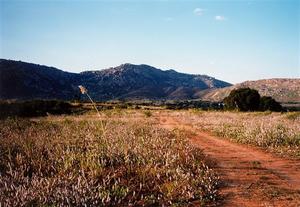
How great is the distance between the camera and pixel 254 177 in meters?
9.42

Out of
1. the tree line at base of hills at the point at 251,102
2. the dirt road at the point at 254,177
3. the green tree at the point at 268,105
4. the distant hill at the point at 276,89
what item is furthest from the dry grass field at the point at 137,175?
the distant hill at the point at 276,89

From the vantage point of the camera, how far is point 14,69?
138m

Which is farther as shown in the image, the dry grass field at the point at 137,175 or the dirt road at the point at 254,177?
the dirt road at the point at 254,177

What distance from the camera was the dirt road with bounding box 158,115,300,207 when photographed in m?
7.62

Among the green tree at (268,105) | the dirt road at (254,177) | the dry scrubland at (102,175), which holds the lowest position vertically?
the dirt road at (254,177)

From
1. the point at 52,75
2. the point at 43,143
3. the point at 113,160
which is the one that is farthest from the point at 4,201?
the point at 52,75

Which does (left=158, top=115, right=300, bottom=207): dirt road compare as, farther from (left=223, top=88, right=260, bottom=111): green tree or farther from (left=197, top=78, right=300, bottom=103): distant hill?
(left=197, top=78, right=300, bottom=103): distant hill

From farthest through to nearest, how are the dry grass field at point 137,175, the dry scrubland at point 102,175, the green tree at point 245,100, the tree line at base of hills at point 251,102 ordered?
the green tree at point 245,100, the tree line at base of hills at point 251,102, the dry grass field at point 137,175, the dry scrubland at point 102,175

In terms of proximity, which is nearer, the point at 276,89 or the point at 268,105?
the point at 268,105

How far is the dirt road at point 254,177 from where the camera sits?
7.62m

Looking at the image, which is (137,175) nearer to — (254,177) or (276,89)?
(254,177)

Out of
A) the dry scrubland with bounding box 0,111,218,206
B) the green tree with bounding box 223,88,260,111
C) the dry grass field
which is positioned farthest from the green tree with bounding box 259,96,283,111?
the dry scrubland with bounding box 0,111,218,206

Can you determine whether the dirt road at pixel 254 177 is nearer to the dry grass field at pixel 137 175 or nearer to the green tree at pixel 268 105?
the dry grass field at pixel 137 175

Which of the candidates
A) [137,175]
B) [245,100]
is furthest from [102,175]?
[245,100]
